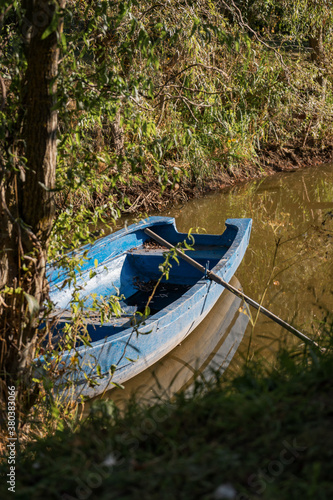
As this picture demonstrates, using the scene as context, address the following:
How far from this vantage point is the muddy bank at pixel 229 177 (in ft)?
26.9

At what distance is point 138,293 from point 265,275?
143 cm

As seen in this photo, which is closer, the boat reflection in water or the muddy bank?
the boat reflection in water

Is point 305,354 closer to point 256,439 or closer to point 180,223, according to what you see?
point 256,439

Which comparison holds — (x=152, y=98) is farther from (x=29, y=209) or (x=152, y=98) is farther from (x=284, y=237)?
(x=284, y=237)

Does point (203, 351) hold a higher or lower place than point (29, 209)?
lower

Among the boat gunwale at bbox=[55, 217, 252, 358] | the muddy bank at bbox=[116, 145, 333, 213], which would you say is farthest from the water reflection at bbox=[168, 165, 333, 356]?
the boat gunwale at bbox=[55, 217, 252, 358]

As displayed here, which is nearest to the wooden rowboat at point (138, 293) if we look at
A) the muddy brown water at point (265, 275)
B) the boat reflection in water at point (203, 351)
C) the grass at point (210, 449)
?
the boat reflection in water at point (203, 351)

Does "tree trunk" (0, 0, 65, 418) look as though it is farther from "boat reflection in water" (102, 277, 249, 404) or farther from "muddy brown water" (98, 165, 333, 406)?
"boat reflection in water" (102, 277, 249, 404)

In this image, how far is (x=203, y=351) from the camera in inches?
174

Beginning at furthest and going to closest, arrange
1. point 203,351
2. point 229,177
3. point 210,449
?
point 229,177, point 203,351, point 210,449

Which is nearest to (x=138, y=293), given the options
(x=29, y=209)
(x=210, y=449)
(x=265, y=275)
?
(x=265, y=275)

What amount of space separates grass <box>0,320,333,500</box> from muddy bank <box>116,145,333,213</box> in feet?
16.2

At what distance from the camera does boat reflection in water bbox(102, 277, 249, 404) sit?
3848mm

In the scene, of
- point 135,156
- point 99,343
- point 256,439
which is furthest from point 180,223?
point 256,439
